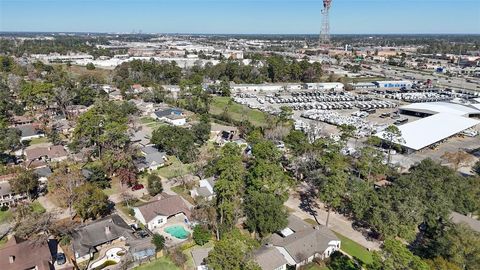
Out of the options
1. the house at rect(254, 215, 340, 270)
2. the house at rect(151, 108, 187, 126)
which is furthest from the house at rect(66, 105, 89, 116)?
the house at rect(254, 215, 340, 270)

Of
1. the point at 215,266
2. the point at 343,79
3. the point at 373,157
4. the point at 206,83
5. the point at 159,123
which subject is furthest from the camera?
the point at 343,79

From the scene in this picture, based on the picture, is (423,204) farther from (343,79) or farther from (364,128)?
(343,79)

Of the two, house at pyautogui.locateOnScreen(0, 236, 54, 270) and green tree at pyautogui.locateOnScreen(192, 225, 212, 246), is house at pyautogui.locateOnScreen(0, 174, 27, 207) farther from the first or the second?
green tree at pyautogui.locateOnScreen(192, 225, 212, 246)

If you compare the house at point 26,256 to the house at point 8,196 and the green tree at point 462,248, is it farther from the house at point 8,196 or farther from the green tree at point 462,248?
the green tree at point 462,248

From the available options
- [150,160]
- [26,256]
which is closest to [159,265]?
[26,256]

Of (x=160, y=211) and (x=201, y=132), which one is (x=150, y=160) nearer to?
(x=201, y=132)

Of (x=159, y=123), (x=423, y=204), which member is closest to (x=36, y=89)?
(x=159, y=123)
